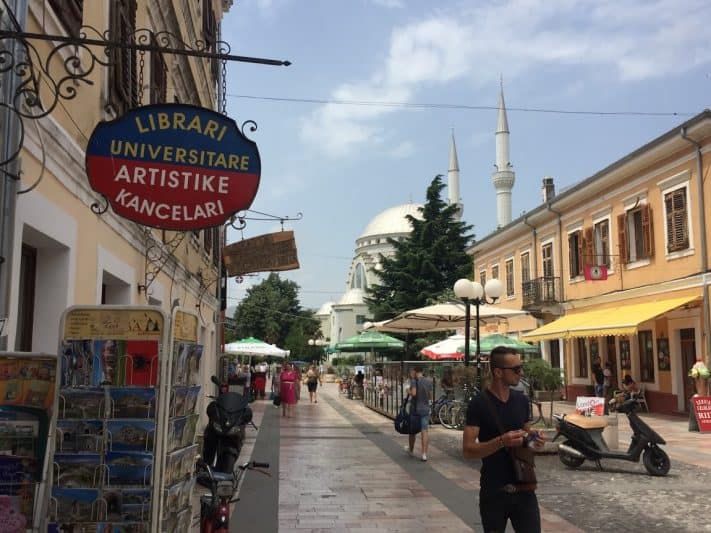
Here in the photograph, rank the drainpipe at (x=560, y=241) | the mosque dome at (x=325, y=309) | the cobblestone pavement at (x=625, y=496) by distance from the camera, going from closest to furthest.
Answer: the cobblestone pavement at (x=625, y=496)
the drainpipe at (x=560, y=241)
the mosque dome at (x=325, y=309)

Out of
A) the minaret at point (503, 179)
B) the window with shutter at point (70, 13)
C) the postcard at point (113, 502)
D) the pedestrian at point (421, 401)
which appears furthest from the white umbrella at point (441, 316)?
the minaret at point (503, 179)

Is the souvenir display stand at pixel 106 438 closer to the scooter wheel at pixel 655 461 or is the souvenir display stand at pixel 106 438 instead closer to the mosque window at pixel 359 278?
the scooter wheel at pixel 655 461

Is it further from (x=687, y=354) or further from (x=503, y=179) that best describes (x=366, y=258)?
(x=687, y=354)

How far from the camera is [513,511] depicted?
169 inches

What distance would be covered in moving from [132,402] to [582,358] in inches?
999

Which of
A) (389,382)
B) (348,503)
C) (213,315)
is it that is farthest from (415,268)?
(348,503)

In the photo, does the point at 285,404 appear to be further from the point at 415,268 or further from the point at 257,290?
the point at 257,290

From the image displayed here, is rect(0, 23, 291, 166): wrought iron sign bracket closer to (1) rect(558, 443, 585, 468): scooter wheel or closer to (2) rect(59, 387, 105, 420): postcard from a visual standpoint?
(2) rect(59, 387, 105, 420): postcard

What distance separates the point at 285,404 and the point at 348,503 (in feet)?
43.8

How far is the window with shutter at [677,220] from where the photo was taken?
19812mm

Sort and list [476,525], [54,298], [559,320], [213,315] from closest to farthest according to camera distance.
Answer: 1. [54,298]
2. [476,525]
3. [213,315]
4. [559,320]

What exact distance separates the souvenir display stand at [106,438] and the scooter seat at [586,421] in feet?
27.5

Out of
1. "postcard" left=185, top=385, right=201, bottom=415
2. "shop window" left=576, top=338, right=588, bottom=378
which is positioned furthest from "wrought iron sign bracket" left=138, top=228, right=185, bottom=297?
"shop window" left=576, top=338, right=588, bottom=378

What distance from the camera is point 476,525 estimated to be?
727 cm
